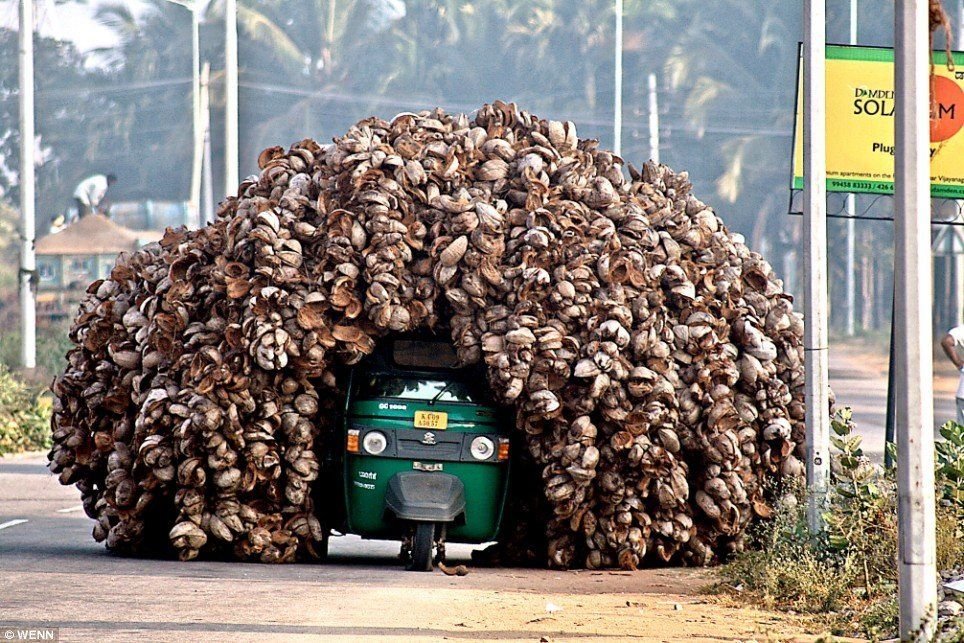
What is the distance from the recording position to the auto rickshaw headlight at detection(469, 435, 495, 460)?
13305 mm

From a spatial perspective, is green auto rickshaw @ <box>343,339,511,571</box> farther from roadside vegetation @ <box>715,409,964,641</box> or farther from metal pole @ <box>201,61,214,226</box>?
metal pole @ <box>201,61,214,226</box>

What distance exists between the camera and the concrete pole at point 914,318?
8.62 m

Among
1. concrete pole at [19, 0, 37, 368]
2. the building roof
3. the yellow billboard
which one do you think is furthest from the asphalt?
the building roof

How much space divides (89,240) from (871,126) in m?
32.3

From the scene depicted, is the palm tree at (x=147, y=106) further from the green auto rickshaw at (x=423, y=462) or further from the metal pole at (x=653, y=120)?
the green auto rickshaw at (x=423, y=462)

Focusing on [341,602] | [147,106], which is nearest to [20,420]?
[341,602]

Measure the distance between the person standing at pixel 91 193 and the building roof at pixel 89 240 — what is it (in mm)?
1145

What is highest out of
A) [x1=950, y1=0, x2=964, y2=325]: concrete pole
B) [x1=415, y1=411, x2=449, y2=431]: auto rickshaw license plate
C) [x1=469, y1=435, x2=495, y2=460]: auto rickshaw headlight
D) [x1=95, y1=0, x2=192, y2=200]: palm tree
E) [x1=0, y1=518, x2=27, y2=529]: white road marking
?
[x1=95, y1=0, x2=192, y2=200]: palm tree

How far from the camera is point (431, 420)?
1328cm

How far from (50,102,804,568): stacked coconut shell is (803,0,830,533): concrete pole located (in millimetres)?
912

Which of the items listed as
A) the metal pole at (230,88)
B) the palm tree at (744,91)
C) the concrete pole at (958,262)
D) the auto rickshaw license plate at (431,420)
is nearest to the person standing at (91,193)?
the metal pole at (230,88)

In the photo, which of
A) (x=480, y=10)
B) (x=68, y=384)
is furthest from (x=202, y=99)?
(x=68, y=384)

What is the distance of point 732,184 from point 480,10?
497 inches

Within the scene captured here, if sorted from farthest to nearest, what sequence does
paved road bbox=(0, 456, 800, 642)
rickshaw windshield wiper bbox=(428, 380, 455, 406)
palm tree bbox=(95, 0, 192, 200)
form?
palm tree bbox=(95, 0, 192, 200), rickshaw windshield wiper bbox=(428, 380, 455, 406), paved road bbox=(0, 456, 800, 642)
